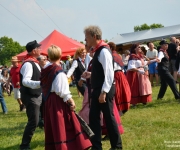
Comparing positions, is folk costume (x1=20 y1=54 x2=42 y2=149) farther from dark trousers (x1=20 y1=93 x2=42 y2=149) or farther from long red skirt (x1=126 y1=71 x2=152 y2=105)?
long red skirt (x1=126 y1=71 x2=152 y2=105)

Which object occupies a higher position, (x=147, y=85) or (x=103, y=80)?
(x=103, y=80)

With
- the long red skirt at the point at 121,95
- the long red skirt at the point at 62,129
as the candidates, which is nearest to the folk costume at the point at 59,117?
the long red skirt at the point at 62,129

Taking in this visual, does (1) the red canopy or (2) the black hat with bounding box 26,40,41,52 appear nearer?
(2) the black hat with bounding box 26,40,41,52

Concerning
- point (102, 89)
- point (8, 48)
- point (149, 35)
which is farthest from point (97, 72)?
point (8, 48)

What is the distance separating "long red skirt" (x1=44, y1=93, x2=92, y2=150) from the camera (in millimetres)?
4582

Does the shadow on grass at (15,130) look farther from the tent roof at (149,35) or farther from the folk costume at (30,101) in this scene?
the tent roof at (149,35)

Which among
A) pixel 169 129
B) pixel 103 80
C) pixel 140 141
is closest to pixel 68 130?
pixel 103 80

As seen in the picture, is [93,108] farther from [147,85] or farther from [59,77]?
[147,85]

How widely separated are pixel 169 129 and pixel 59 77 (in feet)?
9.20

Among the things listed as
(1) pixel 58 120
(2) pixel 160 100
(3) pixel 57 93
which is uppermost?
(3) pixel 57 93

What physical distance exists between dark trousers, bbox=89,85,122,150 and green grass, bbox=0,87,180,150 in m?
0.42

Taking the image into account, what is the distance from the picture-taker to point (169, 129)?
6.50 metres

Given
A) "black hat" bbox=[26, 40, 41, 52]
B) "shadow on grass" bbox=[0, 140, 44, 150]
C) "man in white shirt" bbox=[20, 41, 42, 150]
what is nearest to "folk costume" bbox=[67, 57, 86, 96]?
"shadow on grass" bbox=[0, 140, 44, 150]

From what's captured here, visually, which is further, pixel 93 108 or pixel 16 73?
pixel 16 73
